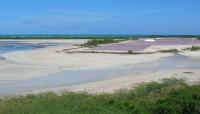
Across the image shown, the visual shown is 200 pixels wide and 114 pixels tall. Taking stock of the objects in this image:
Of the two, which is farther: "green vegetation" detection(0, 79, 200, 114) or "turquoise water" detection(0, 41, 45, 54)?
"turquoise water" detection(0, 41, 45, 54)

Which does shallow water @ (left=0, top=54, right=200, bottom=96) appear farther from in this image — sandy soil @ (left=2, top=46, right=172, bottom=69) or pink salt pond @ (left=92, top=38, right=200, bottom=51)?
pink salt pond @ (left=92, top=38, right=200, bottom=51)

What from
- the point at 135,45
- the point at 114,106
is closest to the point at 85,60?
the point at 114,106

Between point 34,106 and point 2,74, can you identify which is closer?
point 34,106

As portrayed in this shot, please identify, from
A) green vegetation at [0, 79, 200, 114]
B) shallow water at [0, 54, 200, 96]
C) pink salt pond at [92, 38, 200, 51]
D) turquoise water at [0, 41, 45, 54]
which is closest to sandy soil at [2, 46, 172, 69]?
shallow water at [0, 54, 200, 96]

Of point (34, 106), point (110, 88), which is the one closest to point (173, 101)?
point (34, 106)

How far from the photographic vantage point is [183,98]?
10305 mm

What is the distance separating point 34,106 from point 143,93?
4112mm

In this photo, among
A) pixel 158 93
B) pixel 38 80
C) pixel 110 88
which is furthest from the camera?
pixel 38 80

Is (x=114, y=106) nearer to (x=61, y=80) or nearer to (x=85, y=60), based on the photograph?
(x=61, y=80)

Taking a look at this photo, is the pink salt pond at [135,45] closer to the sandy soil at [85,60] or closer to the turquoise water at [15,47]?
the turquoise water at [15,47]

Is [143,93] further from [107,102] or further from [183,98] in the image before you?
[183,98]

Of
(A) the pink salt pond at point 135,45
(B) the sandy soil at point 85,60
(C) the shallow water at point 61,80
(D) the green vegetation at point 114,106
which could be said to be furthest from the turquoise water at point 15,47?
(D) the green vegetation at point 114,106

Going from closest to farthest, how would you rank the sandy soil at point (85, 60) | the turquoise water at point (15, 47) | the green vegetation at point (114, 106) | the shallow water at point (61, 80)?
the green vegetation at point (114, 106) < the shallow water at point (61, 80) < the sandy soil at point (85, 60) < the turquoise water at point (15, 47)

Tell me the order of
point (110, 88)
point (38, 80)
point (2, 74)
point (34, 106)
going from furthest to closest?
point (2, 74) < point (38, 80) < point (110, 88) < point (34, 106)
